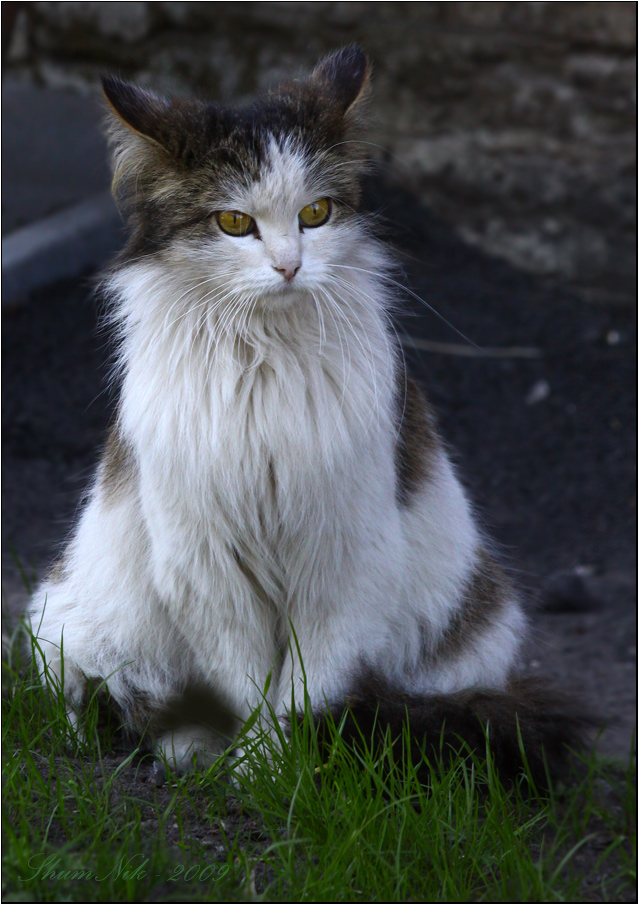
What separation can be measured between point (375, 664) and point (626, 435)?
8.66ft

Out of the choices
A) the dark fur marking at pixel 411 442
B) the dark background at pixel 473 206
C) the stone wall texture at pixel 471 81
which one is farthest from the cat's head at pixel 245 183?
the stone wall texture at pixel 471 81

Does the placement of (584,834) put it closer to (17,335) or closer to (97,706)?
(97,706)

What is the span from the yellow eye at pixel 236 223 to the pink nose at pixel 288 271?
0.40 ft

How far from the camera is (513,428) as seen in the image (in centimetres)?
429

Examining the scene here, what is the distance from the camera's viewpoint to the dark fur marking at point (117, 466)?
Result: 83.2 inches

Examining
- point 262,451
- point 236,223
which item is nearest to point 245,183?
point 236,223

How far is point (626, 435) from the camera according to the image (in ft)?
14.0

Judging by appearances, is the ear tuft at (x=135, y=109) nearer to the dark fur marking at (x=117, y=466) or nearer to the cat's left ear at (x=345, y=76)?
the cat's left ear at (x=345, y=76)

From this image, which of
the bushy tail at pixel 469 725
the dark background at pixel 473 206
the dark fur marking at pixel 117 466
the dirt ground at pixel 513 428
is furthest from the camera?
the dark background at pixel 473 206

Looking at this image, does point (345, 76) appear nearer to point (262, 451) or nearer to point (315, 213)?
point (315, 213)

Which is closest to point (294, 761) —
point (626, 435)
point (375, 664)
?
point (375, 664)

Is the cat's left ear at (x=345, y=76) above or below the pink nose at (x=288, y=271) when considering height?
above

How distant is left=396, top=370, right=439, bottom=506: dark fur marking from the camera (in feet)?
7.01

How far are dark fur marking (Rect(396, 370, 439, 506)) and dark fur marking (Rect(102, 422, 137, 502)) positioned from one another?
2.09ft
